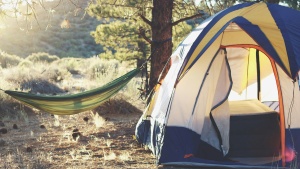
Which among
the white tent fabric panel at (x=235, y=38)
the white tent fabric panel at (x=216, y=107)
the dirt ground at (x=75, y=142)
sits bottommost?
the dirt ground at (x=75, y=142)

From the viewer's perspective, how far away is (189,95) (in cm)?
486

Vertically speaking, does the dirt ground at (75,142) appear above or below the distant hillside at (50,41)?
below

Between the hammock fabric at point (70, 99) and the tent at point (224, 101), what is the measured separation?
69 cm

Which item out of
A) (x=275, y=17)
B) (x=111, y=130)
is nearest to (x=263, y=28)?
(x=275, y=17)

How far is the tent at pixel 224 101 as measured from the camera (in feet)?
15.2

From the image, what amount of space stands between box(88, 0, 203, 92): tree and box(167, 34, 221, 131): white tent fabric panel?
4.01 feet

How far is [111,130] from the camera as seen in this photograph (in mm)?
6902

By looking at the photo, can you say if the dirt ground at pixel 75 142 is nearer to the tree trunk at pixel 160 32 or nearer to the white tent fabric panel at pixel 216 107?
the white tent fabric panel at pixel 216 107

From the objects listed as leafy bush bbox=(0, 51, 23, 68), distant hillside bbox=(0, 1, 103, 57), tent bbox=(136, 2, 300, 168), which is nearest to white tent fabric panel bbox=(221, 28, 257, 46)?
tent bbox=(136, 2, 300, 168)

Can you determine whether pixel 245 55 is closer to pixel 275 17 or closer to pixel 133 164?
pixel 275 17

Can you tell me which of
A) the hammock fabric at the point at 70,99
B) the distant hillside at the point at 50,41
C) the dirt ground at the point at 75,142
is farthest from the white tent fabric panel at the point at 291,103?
the distant hillside at the point at 50,41

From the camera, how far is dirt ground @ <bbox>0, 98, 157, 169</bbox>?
16.2 feet

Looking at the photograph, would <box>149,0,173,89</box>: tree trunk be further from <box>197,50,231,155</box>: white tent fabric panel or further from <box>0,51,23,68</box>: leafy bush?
<box>0,51,23,68</box>: leafy bush

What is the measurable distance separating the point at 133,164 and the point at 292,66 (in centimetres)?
203
